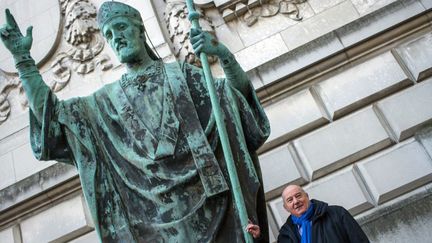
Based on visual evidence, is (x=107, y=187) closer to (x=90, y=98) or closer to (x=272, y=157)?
(x=90, y=98)

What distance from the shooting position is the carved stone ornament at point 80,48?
7129mm

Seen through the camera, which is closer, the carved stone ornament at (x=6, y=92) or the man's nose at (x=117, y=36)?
the man's nose at (x=117, y=36)

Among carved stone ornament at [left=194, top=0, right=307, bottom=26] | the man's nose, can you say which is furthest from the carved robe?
carved stone ornament at [left=194, top=0, right=307, bottom=26]

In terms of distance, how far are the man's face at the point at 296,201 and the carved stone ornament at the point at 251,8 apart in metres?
3.41

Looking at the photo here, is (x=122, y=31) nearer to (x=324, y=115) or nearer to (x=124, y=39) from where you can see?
(x=124, y=39)

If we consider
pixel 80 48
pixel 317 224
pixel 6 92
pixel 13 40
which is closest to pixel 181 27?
pixel 80 48

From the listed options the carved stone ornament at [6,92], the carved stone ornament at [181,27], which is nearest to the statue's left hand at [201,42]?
the carved stone ornament at [181,27]

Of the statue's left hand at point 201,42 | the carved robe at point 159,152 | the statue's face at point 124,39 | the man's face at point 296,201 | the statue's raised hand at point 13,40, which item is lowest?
the man's face at point 296,201

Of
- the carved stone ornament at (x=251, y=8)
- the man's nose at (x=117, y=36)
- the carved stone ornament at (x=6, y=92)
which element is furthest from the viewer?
the carved stone ornament at (x=6, y=92)

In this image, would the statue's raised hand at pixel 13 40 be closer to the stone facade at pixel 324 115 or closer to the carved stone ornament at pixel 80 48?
the stone facade at pixel 324 115

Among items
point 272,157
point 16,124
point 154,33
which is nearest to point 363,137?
point 272,157

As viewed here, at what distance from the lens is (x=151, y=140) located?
2900 millimetres

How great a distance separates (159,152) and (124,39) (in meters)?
0.74

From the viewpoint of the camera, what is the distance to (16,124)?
282 inches
